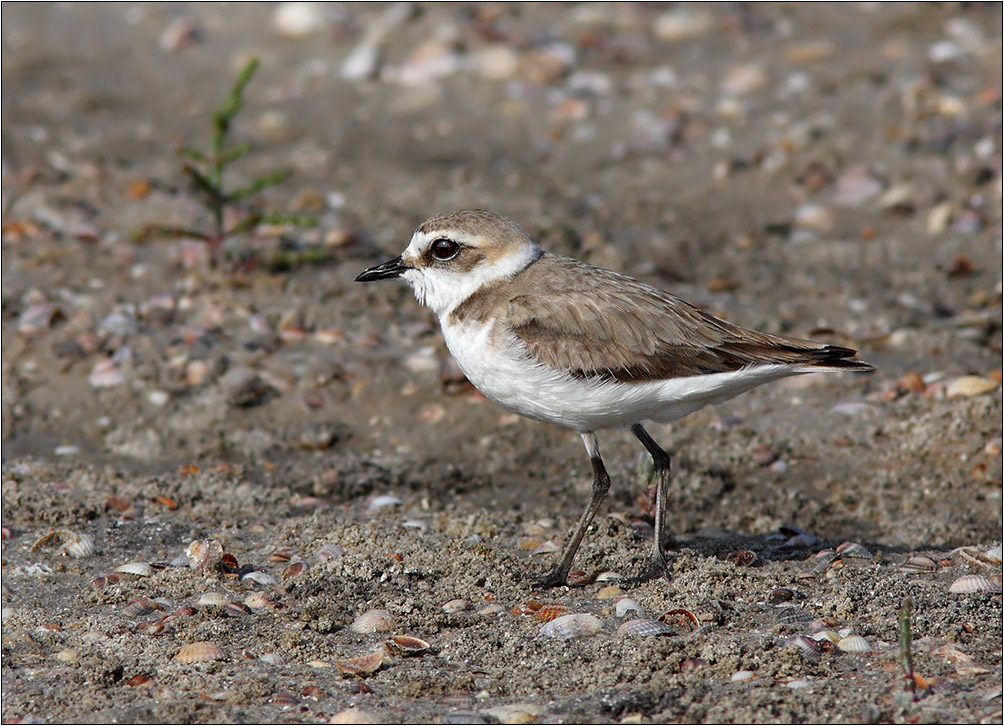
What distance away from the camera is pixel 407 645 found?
420 centimetres

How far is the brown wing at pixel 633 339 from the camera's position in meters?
4.75

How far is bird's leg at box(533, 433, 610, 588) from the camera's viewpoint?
4.82m

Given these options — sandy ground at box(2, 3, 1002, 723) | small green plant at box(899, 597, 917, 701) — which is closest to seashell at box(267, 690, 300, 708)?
sandy ground at box(2, 3, 1002, 723)

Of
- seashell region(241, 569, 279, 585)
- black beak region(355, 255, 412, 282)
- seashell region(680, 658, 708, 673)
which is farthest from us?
black beak region(355, 255, 412, 282)

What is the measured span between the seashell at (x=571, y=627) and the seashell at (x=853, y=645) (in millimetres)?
866

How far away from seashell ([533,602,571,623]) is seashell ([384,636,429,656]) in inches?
18.8

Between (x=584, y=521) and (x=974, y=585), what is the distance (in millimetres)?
1572

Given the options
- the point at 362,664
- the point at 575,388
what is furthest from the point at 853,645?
the point at 362,664

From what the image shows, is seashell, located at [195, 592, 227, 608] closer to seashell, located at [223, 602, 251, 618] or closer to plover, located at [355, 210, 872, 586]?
seashell, located at [223, 602, 251, 618]

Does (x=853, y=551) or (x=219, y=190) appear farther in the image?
(x=219, y=190)

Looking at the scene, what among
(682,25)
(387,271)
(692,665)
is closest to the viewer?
(692,665)

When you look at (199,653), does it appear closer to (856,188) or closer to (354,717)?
(354,717)

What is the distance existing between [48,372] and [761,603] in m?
4.26

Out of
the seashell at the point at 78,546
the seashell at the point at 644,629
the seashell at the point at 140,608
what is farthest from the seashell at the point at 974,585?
the seashell at the point at 78,546
